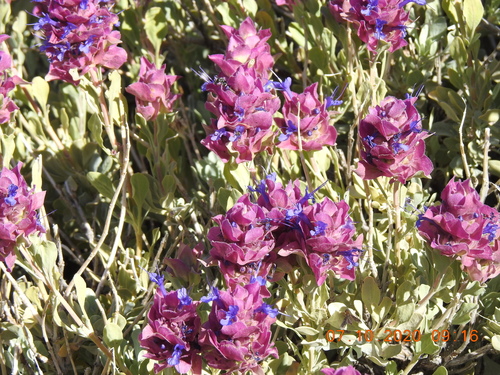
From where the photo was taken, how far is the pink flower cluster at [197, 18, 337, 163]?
1306mm

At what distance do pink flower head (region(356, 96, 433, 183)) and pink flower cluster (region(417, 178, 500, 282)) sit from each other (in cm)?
10

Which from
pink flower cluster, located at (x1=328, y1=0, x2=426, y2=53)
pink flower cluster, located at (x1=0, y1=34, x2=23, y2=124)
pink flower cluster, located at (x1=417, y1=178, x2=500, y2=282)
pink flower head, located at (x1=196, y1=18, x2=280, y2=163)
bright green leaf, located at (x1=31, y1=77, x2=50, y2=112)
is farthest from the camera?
bright green leaf, located at (x1=31, y1=77, x2=50, y2=112)

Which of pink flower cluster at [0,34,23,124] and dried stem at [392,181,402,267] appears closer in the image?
dried stem at [392,181,402,267]

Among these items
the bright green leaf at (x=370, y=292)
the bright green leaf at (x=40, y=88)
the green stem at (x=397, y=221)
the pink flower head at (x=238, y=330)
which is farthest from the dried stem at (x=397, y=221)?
the bright green leaf at (x=40, y=88)

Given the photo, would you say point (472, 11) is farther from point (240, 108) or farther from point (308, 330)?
point (308, 330)

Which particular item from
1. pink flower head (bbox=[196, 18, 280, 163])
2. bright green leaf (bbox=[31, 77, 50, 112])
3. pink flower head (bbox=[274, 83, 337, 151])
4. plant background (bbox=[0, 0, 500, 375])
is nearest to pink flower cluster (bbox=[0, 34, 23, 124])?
plant background (bbox=[0, 0, 500, 375])

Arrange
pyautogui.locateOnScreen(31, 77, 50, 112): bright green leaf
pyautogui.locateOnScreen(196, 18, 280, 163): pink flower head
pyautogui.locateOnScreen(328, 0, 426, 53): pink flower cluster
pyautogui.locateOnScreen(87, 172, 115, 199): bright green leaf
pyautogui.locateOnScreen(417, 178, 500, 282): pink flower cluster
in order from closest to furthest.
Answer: pyautogui.locateOnScreen(417, 178, 500, 282): pink flower cluster, pyautogui.locateOnScreen(196, 18, 280, 163): pink flower head, pyautogui.locateOnScreen(328, 0, 426, 53): pink flower cluster, pyautogui.locateOnScreen(87, 172, 115, 199): bright green leaf, pyautogui.locateOnScreen(31, 77, 50, 112): bright green leaf

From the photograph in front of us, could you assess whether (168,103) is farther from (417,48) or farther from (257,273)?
(417,48)

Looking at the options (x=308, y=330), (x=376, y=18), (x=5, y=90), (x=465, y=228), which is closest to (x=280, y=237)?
(x=308, y=330)

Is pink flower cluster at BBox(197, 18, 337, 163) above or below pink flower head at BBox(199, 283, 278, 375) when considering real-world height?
above

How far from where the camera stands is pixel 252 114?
1305 millimetres

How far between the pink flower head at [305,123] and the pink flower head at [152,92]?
0.35 meters
